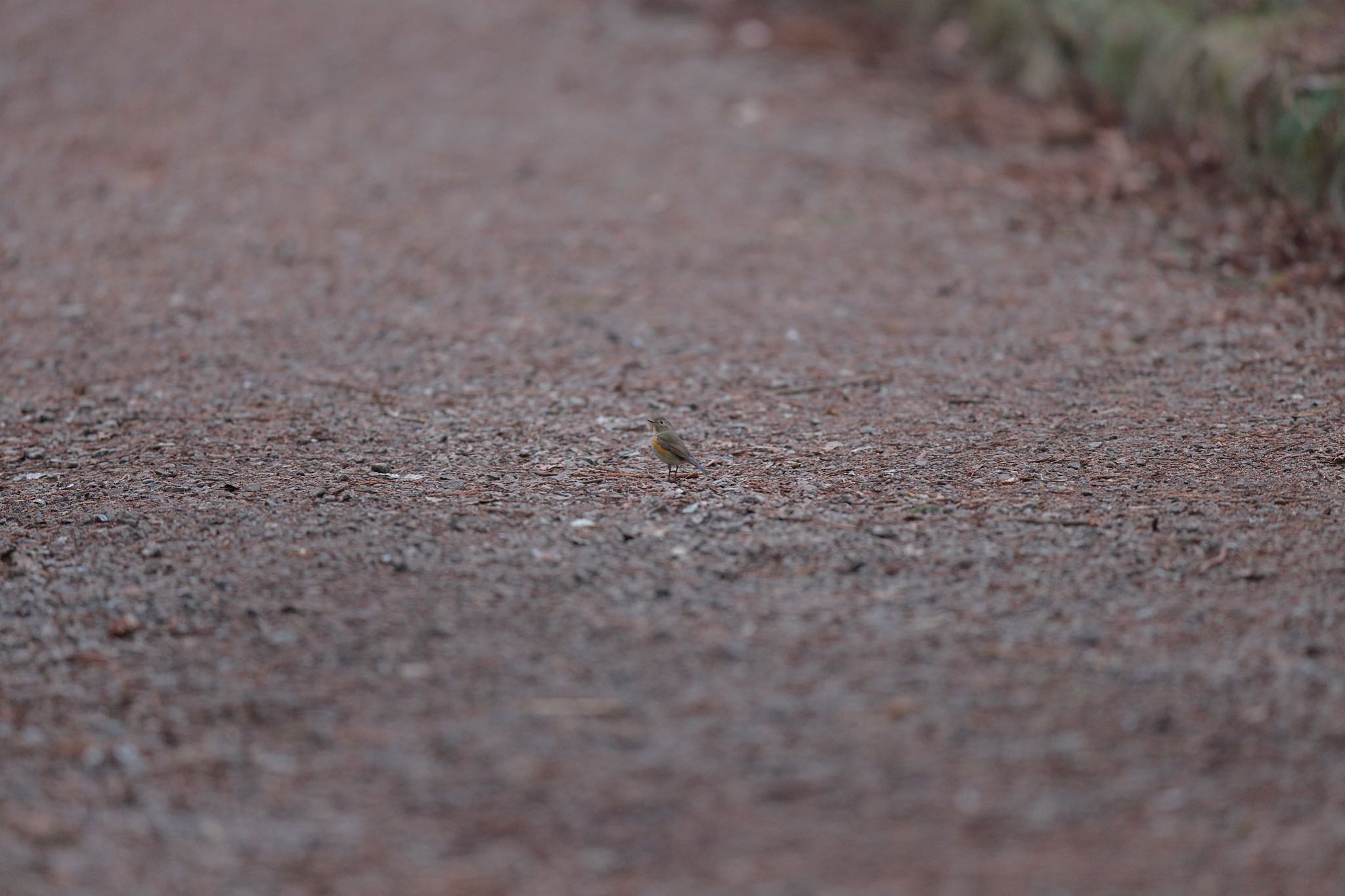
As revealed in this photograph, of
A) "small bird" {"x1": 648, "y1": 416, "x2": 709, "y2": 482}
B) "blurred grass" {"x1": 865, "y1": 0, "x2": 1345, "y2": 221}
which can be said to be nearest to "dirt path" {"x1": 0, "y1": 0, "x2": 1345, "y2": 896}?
"small bird" {"x1": 648, "y1": 416, "x2": 709, "y2": 482}

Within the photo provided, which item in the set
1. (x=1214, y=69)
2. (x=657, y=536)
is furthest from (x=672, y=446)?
(x=1214, y=69)

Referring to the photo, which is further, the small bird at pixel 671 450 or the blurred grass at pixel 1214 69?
the blurred grass at pixel 1214 69

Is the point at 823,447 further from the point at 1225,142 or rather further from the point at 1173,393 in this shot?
the point at 1225,142

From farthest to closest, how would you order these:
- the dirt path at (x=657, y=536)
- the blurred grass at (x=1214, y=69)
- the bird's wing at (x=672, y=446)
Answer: the blurred grass at (x=1214, y=69) → the bird's wing at (x=672, y=446) → the dirt path at (x=657, y=536)

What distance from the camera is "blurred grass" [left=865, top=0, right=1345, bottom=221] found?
5.02 metres

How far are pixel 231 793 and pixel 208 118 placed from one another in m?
5.41

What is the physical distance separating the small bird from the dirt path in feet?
0.26

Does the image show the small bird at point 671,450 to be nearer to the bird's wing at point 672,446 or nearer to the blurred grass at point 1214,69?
the bird's wing at point 672,446

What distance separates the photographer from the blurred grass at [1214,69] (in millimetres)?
5016

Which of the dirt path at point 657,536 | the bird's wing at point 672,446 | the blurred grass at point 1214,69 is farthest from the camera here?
the blurred grass at point 1214,69

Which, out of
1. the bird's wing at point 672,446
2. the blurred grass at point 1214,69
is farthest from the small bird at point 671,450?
the blurred grass at point 1214,69

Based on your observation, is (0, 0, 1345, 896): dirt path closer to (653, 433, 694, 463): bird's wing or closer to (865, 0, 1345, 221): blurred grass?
(653, 433, 694, 463): bird's wing

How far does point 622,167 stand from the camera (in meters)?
6.30

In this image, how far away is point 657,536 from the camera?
126 inches
